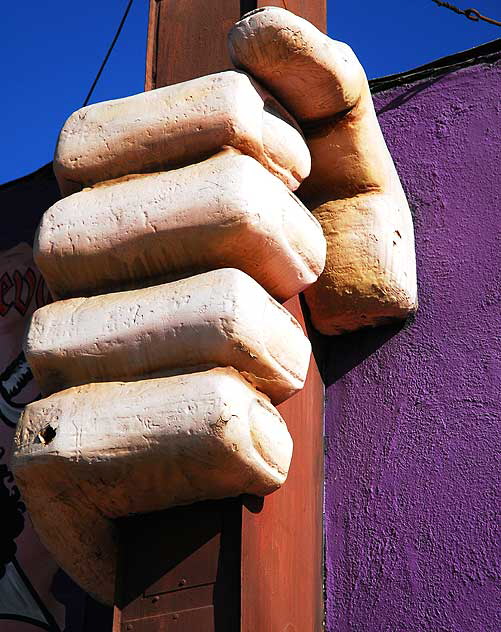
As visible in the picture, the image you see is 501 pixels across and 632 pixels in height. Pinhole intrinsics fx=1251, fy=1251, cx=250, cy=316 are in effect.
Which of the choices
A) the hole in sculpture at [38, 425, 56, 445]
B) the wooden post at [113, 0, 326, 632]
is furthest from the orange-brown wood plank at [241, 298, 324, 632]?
the hole in sculpture at [38, 425, 56, 445]

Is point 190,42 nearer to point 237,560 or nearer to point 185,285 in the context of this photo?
point 185,285

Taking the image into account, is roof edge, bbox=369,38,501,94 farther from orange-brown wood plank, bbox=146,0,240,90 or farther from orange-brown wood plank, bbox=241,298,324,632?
orange-brown wood plank, bbox=241,298,324,632

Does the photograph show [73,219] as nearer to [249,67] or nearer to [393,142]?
[249,67]

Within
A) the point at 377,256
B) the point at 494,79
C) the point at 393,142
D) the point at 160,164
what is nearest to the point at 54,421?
the point at 160,164

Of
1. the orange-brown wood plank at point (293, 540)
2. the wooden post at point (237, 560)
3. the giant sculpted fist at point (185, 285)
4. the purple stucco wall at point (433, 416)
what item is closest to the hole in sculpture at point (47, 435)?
the giant sculpted fist at point (185, 285)

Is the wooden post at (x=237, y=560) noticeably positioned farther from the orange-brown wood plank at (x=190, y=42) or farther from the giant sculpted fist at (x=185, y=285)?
the orange-brown wood plank at (x=190, y=42)

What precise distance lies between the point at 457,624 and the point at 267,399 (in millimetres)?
434

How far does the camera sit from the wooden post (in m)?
1.69

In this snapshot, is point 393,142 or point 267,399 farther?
point 393,142

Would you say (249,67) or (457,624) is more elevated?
(249,67)

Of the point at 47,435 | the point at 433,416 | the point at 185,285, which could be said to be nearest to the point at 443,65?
the point at 433,416

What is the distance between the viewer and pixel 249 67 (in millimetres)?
1961

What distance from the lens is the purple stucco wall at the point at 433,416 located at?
6.17ft

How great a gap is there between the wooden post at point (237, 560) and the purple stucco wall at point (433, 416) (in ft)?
0.23
